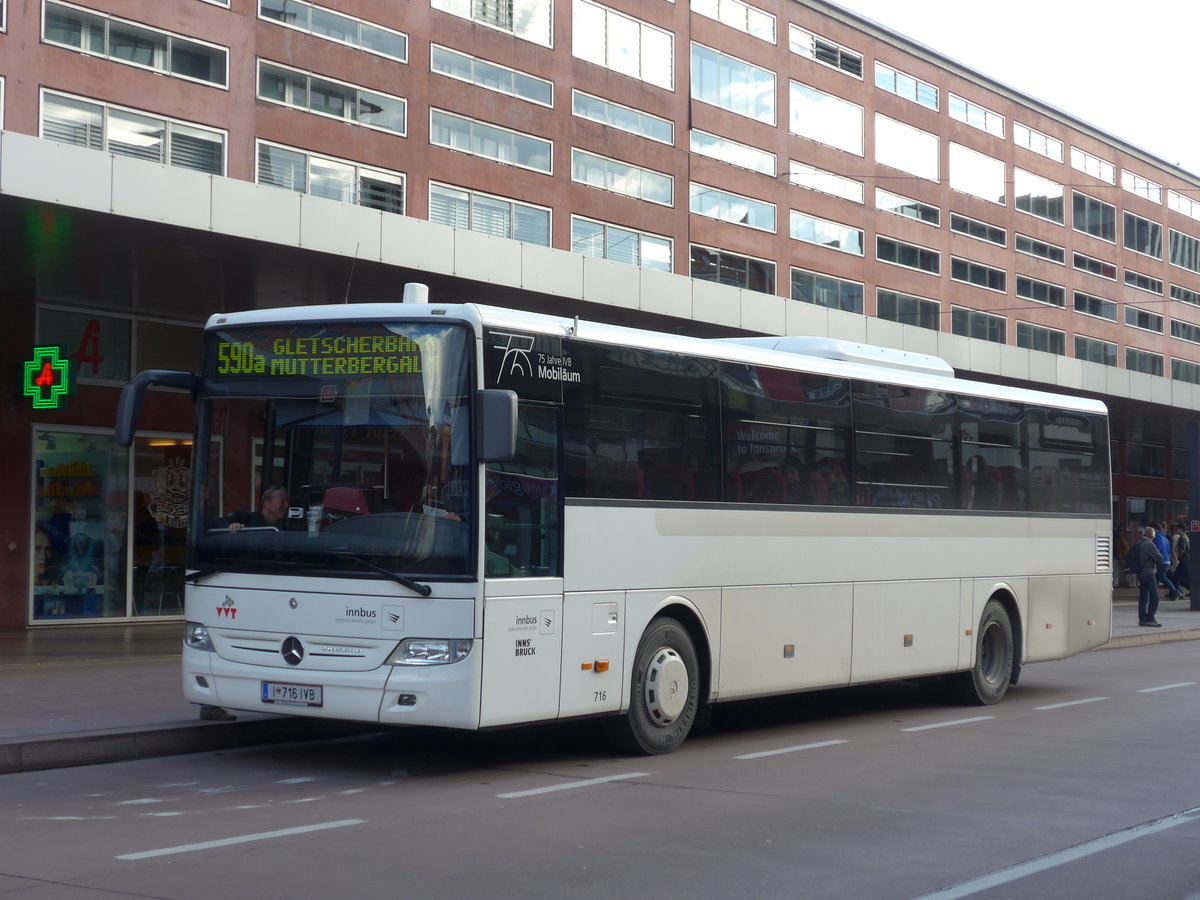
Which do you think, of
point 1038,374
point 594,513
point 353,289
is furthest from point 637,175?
point 594,513

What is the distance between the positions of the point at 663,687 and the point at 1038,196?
45597 millimetres

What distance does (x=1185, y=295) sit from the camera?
63344mm

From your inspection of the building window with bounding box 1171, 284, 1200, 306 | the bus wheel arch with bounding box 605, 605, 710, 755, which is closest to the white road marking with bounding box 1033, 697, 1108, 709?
the bus wheel arch with bounding box 605, 605, 710, 755

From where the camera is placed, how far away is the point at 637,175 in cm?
3409

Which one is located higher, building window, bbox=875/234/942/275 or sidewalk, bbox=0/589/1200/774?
building window, bbox=875/234/942/275

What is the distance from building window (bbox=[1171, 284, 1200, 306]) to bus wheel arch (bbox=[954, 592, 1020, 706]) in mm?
50971

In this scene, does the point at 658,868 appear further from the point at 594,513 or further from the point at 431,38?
the point at 431,38

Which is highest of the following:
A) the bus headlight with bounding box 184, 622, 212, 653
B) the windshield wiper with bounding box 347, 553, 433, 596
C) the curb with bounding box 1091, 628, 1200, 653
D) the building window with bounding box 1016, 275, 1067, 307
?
the building window with bounding box 1016, 275, 1067, 307

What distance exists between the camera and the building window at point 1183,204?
61969mm

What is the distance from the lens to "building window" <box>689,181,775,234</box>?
119 ft

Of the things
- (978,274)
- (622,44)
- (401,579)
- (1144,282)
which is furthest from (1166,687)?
(1144,282)

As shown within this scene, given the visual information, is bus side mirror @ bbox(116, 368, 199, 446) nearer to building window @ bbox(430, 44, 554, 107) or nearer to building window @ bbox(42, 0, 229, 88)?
building window @ bbox(42, 0, 229, 88)

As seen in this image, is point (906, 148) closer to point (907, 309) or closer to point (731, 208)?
point (907, 309)

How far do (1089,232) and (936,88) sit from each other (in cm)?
1230
